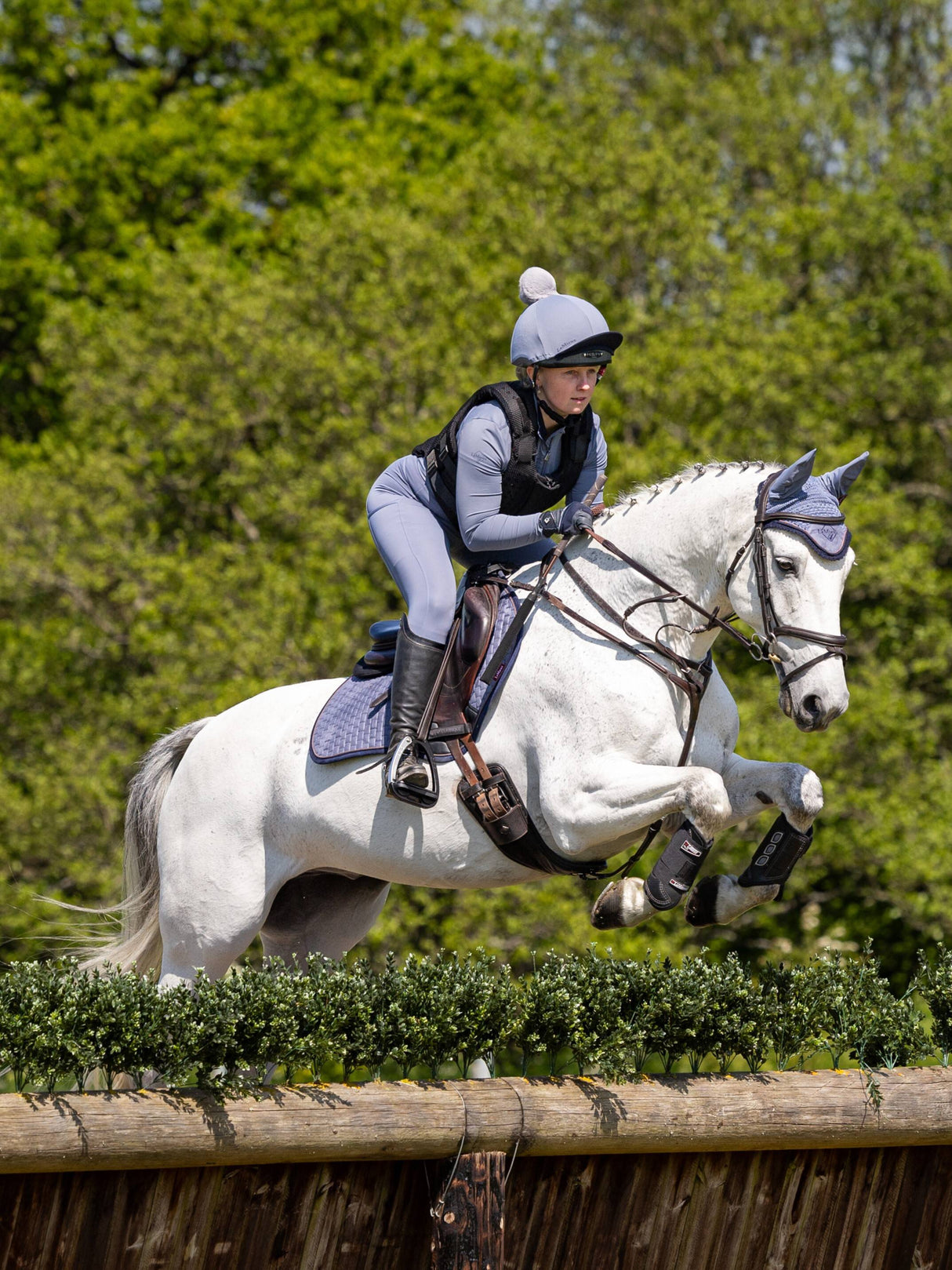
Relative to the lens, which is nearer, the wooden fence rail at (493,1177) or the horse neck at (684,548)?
the wooden fence rail at (493,1177)

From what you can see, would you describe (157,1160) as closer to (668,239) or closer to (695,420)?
(695,420)

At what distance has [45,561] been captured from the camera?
12.9 m

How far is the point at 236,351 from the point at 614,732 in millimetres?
9525

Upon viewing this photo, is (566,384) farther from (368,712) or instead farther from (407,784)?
(407,784)

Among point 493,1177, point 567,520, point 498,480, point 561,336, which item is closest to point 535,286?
point 561,336

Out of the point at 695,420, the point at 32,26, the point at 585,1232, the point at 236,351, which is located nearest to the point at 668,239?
the point at 695,420

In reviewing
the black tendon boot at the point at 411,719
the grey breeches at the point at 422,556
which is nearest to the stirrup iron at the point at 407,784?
the black tendon boot at the point at 411,719

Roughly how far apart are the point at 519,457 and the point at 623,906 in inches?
54.7

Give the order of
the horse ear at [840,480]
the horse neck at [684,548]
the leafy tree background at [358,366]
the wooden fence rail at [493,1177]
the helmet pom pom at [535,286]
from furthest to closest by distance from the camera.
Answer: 1. the leafy tree background at [358,366]
2. the helmet pom pom at [535,286]
3. the horse neck at [684,548]
4. the horse ear at [840,480]
5. the wooden fence rail at [493,1177]

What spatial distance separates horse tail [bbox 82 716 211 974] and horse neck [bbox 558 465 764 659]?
1645 mm

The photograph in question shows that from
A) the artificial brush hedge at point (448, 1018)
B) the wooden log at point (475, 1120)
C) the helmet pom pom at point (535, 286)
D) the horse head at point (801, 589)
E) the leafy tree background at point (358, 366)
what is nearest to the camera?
the wooden log at point (475, 1120)

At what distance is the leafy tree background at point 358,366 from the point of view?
12078 millimetres

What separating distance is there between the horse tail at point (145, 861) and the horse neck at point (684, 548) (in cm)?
164

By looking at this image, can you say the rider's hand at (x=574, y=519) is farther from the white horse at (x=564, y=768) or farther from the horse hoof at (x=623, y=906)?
the horse hoof at (x=623, y=906)
